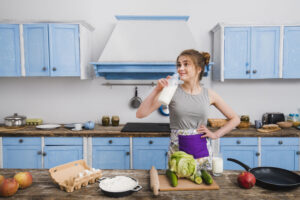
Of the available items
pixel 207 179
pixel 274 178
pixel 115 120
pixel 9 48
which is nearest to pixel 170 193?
pixel 207 179

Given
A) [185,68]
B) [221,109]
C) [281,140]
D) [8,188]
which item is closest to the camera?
[8,188]

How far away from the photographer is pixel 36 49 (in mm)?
3117

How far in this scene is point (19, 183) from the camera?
51.3 inches

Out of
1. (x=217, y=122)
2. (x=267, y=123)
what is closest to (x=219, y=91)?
(x=217, y=122)

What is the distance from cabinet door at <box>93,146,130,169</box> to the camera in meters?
2.97

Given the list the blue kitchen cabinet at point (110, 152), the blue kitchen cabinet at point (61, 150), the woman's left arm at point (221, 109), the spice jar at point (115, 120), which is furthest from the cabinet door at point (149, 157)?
the woman's left arm at point (221, 109)

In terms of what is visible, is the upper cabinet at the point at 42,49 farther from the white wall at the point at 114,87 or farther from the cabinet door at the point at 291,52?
the cabinet door at the point at 291,52

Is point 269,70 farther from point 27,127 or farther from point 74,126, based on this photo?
point 27,127

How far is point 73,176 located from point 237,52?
8.40ft

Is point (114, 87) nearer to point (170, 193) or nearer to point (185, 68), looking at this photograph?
point (185, 68)

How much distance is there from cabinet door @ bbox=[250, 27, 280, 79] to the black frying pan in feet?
6.34

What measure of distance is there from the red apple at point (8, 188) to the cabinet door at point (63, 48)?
212 centimetres

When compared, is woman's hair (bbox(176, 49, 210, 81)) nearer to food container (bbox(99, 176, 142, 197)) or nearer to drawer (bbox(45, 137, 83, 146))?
food container (bbox(99, 176, 142, 197))

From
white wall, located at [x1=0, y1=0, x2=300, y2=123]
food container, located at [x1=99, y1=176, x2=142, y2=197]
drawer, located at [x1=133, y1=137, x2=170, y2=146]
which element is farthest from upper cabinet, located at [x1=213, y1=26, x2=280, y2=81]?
food container, located at [x1=99, y1=176, x2=142, y2=197]
